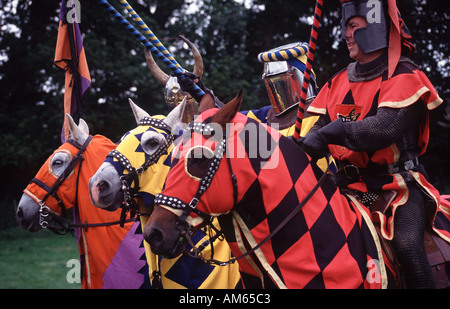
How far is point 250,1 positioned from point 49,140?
8.60 m

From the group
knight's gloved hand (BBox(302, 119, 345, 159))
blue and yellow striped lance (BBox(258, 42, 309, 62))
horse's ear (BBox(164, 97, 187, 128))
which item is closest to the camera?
knight's gloved hand (BBox(302, 119, 345, 159))

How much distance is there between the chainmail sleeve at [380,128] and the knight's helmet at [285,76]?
198cm

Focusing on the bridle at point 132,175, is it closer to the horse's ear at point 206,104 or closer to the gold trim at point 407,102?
the horse's ear at point 206,104

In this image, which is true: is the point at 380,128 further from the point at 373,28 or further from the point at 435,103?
the point at 373,28

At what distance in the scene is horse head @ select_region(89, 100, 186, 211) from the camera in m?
3.43

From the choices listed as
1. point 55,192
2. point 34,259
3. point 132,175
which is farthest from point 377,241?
point 34,259

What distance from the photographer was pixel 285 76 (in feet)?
16.2

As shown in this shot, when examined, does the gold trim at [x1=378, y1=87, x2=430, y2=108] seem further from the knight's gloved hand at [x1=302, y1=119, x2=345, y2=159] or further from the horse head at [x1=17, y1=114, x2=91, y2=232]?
the horse head at [x1=17, y1=114, x2=91, y2=232]

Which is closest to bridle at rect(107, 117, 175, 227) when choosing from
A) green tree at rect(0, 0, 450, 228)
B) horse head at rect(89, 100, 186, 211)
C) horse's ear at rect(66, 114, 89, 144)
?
horse head at rect(89, 100, 186, 211)

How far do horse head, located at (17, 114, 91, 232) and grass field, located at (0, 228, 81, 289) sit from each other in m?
5.17

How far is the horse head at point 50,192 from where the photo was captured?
4.06m

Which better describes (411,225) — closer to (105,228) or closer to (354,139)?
(354,139)
